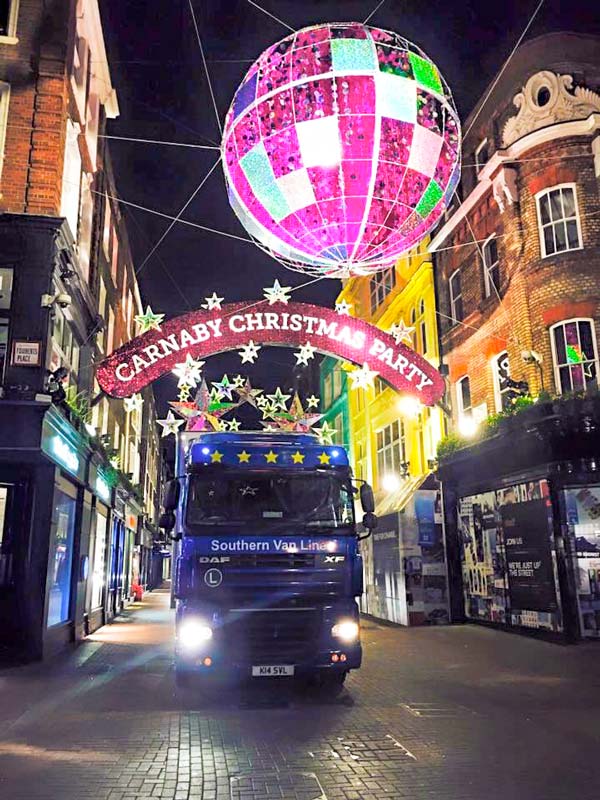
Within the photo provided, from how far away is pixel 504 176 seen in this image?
1808 centimetres

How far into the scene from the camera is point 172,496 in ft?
32.4

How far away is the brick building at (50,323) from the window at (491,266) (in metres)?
11.7

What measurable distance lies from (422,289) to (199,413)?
32.5 feet

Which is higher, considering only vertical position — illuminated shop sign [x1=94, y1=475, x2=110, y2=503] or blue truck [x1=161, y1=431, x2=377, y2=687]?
illuminated shop sign [x1=94, y1=475, x2=110, y2=503]

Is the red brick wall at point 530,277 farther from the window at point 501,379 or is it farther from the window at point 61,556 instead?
the window at point 61,556

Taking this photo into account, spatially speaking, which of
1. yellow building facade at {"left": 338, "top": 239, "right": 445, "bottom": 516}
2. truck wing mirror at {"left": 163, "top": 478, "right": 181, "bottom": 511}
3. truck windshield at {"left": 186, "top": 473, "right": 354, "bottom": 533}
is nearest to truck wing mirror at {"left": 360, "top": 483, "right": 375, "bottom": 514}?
truck windshield at {"left": 186, "top": 473, "right": 354, "bottom": 533}

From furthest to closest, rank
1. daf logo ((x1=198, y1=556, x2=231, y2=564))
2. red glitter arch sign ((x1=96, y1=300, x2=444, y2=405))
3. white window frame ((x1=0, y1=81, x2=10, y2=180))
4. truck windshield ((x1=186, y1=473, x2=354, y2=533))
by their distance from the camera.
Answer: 1. red glitter arch sign ((x1=96, y1=300, x2=444, y2=405))
2. white window frame ((x1=0, y1=81, x2=10, y2=180))
3. truck windshield ((x1=186, y1=473, x2=354, y2=533))
4. daf logo ((x1=198, y1=556, x2=231, y2=564))

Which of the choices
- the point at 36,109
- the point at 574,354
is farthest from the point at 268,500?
the point at 36,109

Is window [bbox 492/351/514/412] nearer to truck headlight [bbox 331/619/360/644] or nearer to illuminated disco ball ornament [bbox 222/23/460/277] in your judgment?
truck headlight [bbox 331/619/360/644]

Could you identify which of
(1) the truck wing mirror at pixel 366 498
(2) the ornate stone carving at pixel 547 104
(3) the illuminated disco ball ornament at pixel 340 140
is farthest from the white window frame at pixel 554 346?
(3) the illuminated disco ball ornament at pixel 340 140

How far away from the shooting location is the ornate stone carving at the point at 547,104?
1706 cm

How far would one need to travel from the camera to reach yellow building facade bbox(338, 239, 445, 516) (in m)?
22.5

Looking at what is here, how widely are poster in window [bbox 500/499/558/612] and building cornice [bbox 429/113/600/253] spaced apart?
290 inches

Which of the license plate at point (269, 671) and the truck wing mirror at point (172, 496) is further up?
the truck wing mirror at point (172, 496)
